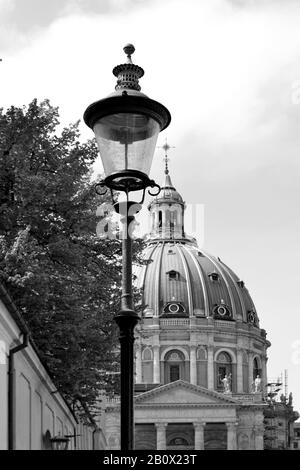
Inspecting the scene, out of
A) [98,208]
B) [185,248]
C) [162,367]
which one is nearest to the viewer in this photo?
[98,208]

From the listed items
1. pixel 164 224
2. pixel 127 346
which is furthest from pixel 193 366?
pixel 127 346

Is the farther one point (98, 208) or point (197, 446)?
point (197, 446)

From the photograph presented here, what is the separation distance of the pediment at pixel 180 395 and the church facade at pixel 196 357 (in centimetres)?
10

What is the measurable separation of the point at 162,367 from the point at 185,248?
17.4 m

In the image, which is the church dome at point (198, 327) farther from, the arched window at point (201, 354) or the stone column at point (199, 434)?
the stone column at point (199, 434)

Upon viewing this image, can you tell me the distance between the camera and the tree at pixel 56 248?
2067 centimetres

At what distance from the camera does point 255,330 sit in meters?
124

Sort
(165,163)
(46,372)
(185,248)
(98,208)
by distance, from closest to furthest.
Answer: (46,372) → (98,208) → (185,248) → (165,163)

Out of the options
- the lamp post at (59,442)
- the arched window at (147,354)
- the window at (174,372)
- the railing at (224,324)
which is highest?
the railing at (224,324)

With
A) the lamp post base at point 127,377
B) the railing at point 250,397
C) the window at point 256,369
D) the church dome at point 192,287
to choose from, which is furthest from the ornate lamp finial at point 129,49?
the window at point 256,369

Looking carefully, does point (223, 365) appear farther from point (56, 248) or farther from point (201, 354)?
point (56, 248)

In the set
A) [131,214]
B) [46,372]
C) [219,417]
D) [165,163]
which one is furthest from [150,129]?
[165,163]

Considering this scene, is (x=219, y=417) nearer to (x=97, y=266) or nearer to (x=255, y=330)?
(x=255, y=330)

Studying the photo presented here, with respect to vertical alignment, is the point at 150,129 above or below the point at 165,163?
below
